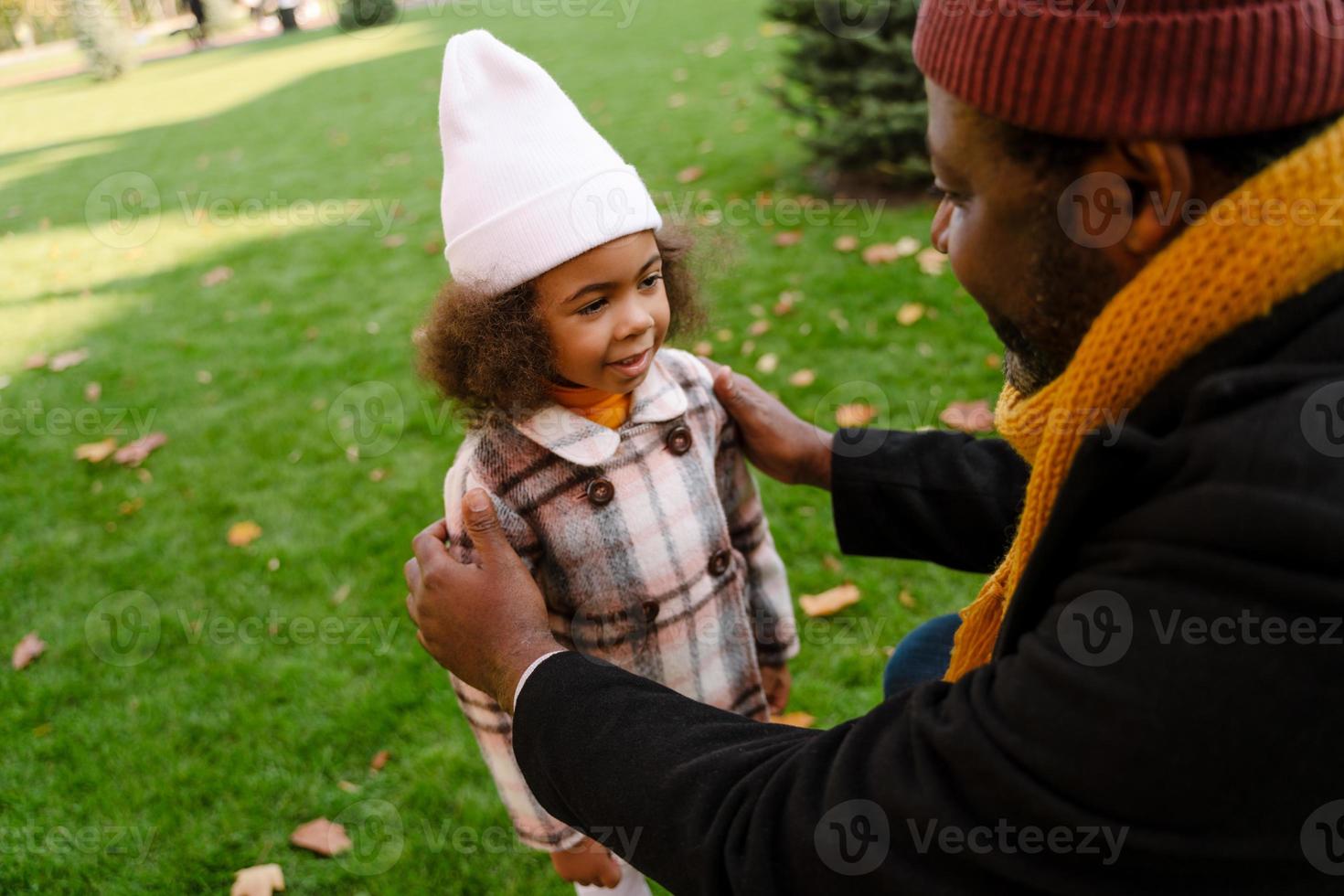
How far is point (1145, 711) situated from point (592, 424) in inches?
48.5

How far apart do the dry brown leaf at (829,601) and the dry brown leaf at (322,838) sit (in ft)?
5.70

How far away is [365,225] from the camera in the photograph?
7.90 metres

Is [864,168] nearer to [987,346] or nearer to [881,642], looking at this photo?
[987,346]

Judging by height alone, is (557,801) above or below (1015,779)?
below

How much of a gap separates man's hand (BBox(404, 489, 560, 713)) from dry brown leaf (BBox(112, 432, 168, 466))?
3.82 meters

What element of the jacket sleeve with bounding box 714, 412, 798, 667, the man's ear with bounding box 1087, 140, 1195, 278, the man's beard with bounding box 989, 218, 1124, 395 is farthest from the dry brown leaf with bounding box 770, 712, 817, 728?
the man's ear with bounding box 1087, 140, 1195, 278

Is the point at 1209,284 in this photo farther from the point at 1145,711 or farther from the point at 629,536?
the point at 629,536

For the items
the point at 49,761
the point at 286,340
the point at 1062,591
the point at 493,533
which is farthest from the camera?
the point at 286,340

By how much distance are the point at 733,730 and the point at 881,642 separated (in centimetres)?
217

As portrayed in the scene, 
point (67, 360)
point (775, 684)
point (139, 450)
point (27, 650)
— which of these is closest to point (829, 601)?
point (775, 684)

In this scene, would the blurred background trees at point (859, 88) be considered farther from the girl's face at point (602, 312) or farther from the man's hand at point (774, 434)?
the girl's face at point (602, 312)

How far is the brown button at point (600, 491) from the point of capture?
1947 mm

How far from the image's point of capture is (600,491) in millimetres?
1948

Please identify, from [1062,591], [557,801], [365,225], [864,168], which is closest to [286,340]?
[365,225]
